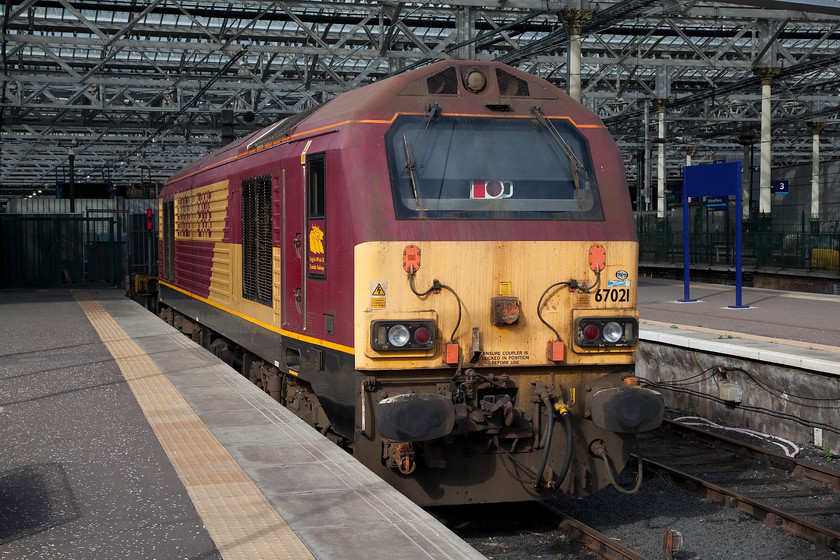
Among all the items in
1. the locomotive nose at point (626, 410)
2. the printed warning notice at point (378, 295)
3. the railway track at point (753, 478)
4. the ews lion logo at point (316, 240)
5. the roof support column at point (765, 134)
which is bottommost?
the railway track at point (753, 478)

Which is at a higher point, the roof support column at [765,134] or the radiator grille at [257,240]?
the roof support column at [765,134]

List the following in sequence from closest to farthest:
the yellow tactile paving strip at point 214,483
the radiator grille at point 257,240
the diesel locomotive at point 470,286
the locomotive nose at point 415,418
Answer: the yellow tactile paving strip at point 214,483 < the locomotive nose at point 415,418 < the diesel locomotive at point 470,286 < the radiator grille at point 257,240

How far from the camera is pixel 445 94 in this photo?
25.4 feet

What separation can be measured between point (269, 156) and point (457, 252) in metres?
2.68

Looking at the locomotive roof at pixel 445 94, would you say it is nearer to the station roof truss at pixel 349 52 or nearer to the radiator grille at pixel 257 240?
the radiator grille at pixel 257 240

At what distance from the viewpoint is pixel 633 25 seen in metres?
31.4

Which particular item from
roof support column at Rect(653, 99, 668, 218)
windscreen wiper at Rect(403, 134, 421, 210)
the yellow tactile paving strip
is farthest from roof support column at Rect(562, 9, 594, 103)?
roof support column at Rect(653, 99, 668, 218)

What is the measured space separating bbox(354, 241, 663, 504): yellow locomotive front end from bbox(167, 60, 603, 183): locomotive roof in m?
1.09

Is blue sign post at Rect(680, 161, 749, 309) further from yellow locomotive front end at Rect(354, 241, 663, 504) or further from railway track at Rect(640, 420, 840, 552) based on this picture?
yellow locomotive front end at Rect(354, 241, 663, 504)

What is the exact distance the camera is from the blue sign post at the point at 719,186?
18438 millimetres

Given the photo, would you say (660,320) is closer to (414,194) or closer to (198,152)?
(414,194)

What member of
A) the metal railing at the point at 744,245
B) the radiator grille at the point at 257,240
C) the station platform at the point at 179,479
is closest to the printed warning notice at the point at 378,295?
the station platform at the point at 179,479

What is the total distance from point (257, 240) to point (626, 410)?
416 centimetres

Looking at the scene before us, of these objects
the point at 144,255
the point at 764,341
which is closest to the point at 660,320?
the point at 764,341
